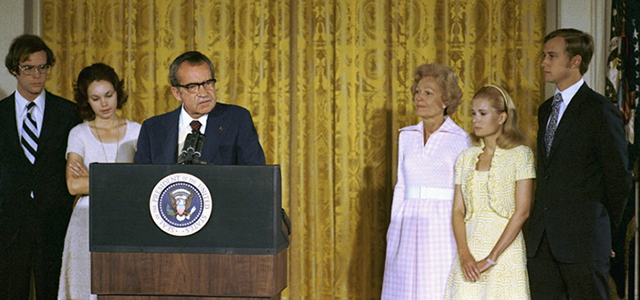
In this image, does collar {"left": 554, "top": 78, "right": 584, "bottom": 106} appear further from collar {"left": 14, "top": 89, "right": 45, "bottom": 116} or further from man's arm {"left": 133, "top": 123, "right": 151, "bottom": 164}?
collar {"left": 14, "top": 89, "right": 45, "bottom": 116}

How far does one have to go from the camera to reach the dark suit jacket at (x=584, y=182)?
305cm

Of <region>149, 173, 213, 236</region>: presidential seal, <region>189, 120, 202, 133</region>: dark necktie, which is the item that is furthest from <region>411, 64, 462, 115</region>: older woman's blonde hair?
<region>149, 173, 213, 236</region>: presidential seal

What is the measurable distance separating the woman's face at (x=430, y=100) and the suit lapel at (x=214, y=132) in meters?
1.46

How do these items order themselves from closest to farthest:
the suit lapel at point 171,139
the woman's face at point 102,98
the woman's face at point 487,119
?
1. the suit lapel at point 171,139
2. the woman's face at point 487,119
3. the woman's face at point 102,98

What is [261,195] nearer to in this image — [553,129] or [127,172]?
[127,172]

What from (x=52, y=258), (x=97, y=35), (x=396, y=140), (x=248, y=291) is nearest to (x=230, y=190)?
(x=248, y=291)

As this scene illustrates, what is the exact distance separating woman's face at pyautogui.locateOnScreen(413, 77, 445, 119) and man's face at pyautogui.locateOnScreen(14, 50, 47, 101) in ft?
7.25

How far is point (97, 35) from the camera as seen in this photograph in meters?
5.06

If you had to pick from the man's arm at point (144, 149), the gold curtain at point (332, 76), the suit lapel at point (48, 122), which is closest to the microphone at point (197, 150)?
the man's arm at point (144, 149)

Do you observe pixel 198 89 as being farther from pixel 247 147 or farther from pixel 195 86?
pixel 247 147

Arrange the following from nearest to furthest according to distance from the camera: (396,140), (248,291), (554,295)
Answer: (248,291), (554,295), (396,140)

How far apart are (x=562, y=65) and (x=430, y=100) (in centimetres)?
81

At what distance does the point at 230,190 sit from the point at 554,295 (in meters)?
1.81

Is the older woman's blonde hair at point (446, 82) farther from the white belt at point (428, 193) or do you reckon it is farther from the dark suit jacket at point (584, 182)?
the dark suit jacket at point (584, 182)
